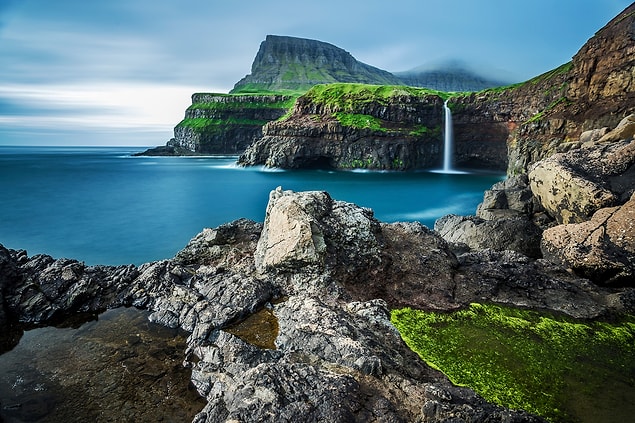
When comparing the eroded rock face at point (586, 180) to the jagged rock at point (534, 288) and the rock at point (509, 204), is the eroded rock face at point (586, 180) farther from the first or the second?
the jagged rock at point (534, 288)

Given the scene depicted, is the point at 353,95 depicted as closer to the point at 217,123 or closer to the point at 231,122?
the point at 231,122

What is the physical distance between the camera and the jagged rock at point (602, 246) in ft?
33.9

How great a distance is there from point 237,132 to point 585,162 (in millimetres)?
127323

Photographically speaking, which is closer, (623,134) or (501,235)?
(501,235)

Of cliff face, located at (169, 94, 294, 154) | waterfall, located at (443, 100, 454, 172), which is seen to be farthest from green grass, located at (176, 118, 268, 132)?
waterfall, located at (443, 100, 454, 172)

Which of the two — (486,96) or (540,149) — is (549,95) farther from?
(540,149)

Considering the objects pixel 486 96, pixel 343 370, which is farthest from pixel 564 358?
pixel 486 96

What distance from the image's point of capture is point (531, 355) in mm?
7234

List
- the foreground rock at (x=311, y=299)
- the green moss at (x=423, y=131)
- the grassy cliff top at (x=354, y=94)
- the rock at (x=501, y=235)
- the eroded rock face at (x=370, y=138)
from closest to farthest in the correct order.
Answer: the foreground rock at (x=311, y=299)
the rock at (x=501, y=235)
the eroded rock face at (x=370, y=138)
the green moss at (x=423, y=131)
the grassy cliff top at (x=354, y=94)

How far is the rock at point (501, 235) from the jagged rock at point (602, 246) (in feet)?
7.17

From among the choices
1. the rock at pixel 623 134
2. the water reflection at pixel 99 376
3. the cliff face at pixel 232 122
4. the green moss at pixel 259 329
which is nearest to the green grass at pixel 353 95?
the cliff face at pixel 232 122

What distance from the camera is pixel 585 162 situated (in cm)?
1484

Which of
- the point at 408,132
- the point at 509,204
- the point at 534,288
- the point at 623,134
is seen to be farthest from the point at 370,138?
the point at 534,288

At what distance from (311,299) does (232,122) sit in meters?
133
